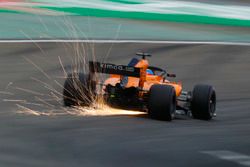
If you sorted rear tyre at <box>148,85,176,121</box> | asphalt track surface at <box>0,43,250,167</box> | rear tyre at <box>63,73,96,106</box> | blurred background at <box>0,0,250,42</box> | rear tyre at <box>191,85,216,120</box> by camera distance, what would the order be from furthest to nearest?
blurred background at <box>0,0,250,42</box>, rear tyre at <box>191,85,216,120</box>, rear tyre at <box>63,73,96,106</box>, rear tyre at <box>148,85,176,121</box>, asphalt track surface at <box>0,43,250,167</box>

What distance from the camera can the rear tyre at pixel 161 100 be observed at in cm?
1041

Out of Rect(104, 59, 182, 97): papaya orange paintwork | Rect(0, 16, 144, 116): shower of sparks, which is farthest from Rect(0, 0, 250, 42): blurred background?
Rect(104, 59, 182, 97): papaya orange paintwork

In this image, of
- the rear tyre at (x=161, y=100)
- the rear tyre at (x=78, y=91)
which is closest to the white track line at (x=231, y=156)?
the rear tyre at (x=161, y=100)

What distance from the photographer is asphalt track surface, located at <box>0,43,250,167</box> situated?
7.56 m

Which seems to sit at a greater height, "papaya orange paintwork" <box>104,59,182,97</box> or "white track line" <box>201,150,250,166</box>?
"papaya orange paintwork" <box>104,59,182,97</box>

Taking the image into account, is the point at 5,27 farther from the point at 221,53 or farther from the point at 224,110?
the point at 224,110

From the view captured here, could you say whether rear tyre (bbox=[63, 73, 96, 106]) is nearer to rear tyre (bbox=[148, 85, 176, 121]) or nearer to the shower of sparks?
the shower of sparks

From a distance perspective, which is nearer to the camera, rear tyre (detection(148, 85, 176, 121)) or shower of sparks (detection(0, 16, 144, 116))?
rear tyre (detection(148, 85, 176, 121))

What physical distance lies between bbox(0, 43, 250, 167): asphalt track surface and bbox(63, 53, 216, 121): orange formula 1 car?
0.67 feet

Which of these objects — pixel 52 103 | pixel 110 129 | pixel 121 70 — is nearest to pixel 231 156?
pixel 110 129

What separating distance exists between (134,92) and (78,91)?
2.46ft

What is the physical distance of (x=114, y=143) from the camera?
8.38 metres

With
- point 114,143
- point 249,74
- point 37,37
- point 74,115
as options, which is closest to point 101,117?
point 74,115

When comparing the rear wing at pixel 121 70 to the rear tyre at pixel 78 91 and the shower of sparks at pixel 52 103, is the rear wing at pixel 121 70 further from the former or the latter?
the shower of sparks at pixel 52 103
